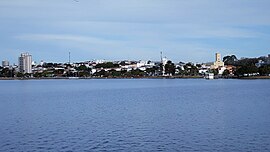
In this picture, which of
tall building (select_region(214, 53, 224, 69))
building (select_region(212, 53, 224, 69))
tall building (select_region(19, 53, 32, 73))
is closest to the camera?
building (select_region(212, 53, 224, 69))

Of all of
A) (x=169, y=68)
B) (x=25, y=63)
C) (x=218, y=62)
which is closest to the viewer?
(x=169, y=68)

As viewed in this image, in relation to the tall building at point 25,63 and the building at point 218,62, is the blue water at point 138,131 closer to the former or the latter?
the building at point 218,62

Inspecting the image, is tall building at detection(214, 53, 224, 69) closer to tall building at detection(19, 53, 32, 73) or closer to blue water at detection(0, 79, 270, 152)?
tall building at detection(19, 53, 32, 73)

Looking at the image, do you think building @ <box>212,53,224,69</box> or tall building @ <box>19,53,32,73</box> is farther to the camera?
tall building @ <box>19,53,32,73</box>

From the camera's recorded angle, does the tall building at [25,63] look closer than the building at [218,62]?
No

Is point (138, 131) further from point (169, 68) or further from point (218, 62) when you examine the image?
point (218, 62)

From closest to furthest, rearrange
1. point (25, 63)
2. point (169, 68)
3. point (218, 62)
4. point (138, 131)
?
point (138, 131), point (169, 68), point (218, 62), point (25, 63)

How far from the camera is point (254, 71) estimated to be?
103500 millimetres

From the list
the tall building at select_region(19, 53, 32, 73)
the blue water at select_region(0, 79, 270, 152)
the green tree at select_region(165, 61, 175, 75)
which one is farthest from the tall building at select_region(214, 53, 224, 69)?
the blue water at select_region(0, 79, 270, 152)

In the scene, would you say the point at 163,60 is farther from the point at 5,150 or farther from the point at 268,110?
the point at 5,150

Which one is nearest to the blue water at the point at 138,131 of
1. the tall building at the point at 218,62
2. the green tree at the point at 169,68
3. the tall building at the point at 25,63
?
the green tree at the point at 169,68

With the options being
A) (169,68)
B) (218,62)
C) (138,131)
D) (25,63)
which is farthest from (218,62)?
(138,131)

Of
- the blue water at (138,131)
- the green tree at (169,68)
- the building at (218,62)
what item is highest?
the building at (218,62)

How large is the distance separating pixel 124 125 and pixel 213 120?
13.2ft
